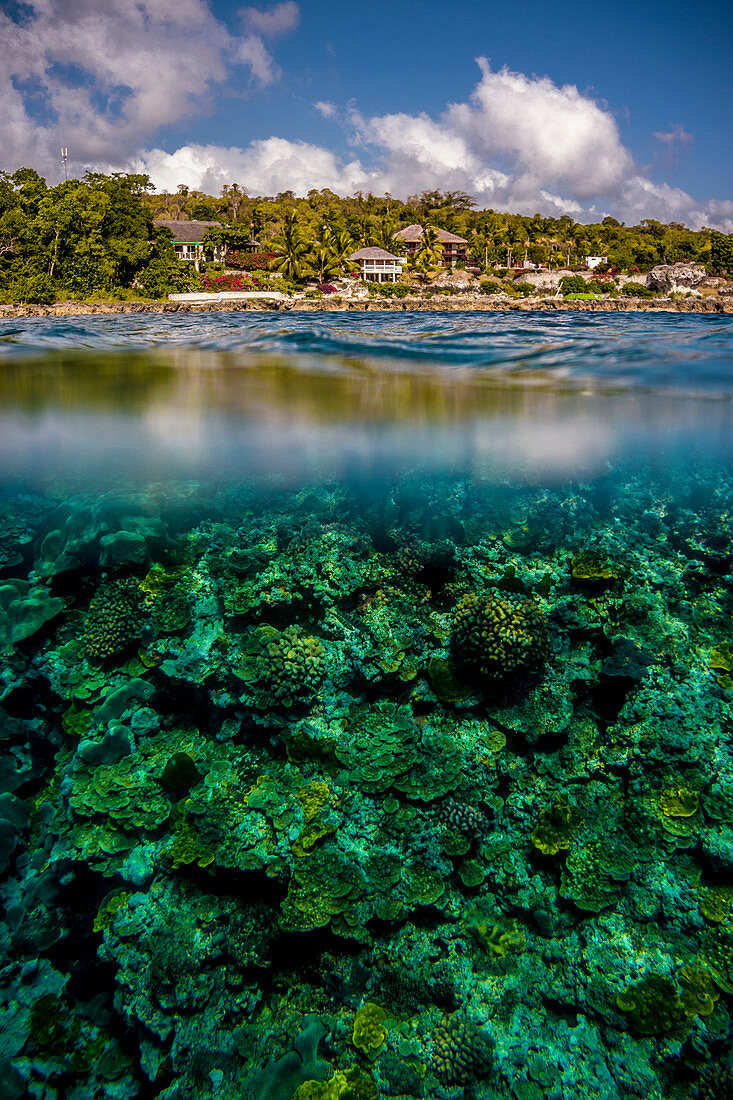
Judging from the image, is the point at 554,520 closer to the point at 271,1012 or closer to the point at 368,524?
the point at 368,524

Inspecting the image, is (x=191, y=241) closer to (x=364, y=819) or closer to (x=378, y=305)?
(x=378, y=305)

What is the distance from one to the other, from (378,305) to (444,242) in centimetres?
3336

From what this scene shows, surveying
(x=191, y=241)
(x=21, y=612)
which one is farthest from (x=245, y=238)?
(x=21, y=612)

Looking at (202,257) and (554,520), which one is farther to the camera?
(202,257)

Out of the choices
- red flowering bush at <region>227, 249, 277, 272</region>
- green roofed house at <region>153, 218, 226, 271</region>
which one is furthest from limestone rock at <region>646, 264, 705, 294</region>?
green roofed house at <region>153, 218, 226, 271</region>

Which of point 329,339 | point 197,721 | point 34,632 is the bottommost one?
point 197,721

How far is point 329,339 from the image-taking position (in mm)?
9734

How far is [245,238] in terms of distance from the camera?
44344 mm

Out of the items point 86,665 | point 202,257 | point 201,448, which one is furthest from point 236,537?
point 202,257

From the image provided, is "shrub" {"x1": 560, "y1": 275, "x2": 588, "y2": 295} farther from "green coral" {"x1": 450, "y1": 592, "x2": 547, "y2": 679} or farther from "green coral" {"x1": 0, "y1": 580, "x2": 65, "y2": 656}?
"green coral" {"x1": 0, "y1": 580, "x2": 65, "y2": 656}

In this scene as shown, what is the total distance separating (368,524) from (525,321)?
7.91 m

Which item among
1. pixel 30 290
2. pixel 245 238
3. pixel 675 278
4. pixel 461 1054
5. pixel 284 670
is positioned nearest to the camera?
pixel 461 1054

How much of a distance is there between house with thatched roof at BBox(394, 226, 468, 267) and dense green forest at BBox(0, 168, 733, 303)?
4.06ft

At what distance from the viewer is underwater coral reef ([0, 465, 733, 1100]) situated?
280 cm
